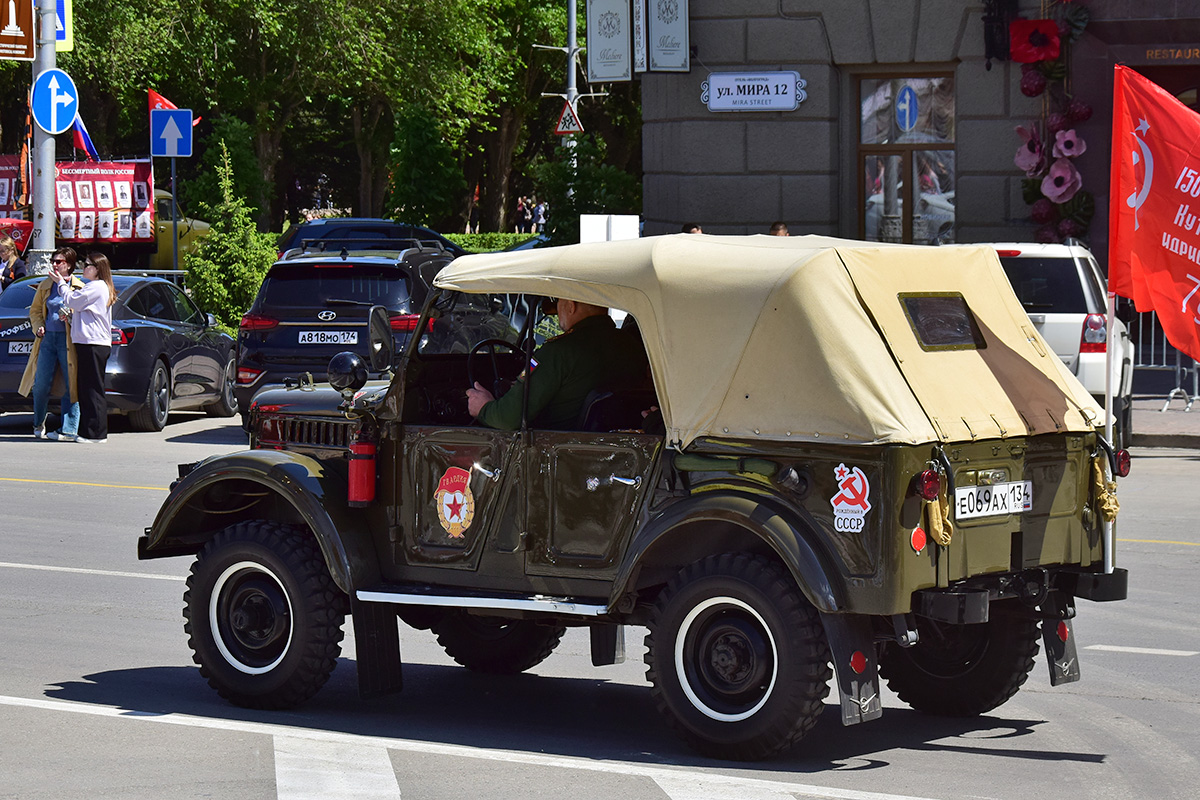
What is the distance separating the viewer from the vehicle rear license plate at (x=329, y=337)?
1623cm

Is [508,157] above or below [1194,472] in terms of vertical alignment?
above

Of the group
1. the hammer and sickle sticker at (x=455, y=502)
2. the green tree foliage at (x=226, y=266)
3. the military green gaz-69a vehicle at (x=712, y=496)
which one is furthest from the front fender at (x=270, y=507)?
the green tree foliage at (x=226, y=266)

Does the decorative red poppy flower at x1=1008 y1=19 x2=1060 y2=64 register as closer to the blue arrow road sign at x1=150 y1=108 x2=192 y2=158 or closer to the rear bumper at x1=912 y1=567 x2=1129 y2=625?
the blue arrow road sign at x1=150 y1=108 x2=192 y2=158

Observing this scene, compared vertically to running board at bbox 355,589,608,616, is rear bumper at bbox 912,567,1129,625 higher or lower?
higher

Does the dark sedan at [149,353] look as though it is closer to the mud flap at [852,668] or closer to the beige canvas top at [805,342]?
the beige canvas top at [805,342]

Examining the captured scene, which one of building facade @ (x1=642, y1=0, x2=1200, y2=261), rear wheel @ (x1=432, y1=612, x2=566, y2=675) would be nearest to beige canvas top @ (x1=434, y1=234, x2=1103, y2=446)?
rear wheel @ (x1=432, y1=612, x2=566, y2=675)

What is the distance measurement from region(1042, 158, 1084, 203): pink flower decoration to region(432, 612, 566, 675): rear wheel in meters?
15.7

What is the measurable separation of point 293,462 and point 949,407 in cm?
254

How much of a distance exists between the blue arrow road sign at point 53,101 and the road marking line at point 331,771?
15.2 metres

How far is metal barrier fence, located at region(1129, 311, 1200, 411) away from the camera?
19.1m

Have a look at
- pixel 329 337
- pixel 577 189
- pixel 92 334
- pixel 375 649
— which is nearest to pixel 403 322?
pixel 329 337

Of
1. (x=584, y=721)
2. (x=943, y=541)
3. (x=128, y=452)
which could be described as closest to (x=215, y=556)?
(x=584, y=721)

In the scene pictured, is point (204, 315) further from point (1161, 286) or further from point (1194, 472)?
point (1161, 286)

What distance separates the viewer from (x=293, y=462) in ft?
23.1
